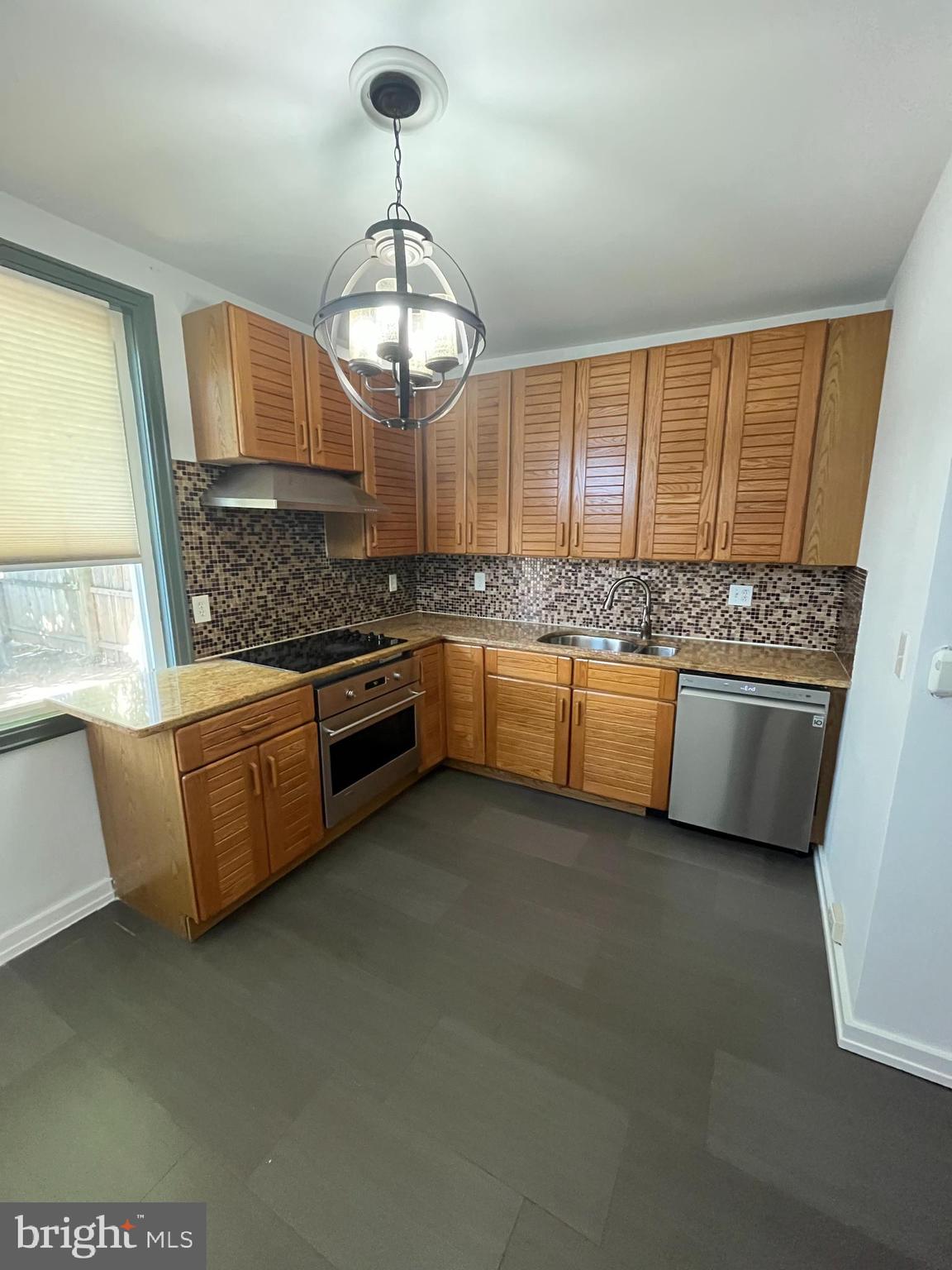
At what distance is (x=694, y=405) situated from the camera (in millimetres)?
2477

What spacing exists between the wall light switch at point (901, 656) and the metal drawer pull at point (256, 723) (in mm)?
2083

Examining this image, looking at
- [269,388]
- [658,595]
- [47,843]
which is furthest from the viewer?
[658,595]

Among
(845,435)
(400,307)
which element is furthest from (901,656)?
(400,307)

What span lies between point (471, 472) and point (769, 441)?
157 cm

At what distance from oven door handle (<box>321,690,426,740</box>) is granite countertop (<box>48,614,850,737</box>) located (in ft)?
0.83

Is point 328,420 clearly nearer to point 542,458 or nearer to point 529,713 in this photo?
point 542,458

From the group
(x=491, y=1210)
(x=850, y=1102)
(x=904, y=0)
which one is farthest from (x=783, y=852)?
(x=904, y=0)

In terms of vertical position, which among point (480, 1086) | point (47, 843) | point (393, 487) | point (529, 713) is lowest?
point (480, 1086)

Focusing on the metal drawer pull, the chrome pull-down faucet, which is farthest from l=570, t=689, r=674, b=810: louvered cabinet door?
Result: the metal drawer pull

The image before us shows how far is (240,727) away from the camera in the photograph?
1.89 m

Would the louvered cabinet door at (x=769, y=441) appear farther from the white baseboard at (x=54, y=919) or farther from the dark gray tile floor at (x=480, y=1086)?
the white baseboard at (x=54, y=919)

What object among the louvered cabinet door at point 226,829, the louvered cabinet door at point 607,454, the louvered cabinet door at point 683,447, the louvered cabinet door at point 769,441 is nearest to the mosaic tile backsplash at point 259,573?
the louvered cabinet door at point 226,829

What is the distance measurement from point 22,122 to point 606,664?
8.89 ft

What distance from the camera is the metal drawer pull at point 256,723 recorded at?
190cm
